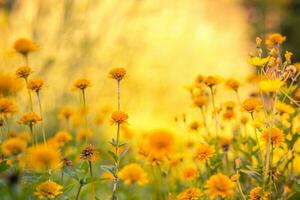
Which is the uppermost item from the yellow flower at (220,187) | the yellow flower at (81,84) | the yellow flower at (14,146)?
the yellow flower at (81,84)

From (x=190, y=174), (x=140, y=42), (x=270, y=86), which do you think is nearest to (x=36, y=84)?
(x=190, y=174)

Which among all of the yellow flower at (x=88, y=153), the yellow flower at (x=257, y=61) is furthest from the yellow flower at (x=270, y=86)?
the yellow flower at (x=88, y=153)

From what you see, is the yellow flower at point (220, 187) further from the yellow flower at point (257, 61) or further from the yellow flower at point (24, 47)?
the yellow flower at point (24, 47)

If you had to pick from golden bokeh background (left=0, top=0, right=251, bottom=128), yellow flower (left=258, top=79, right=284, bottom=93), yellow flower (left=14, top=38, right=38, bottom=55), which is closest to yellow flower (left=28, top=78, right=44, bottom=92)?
yellow flower (left=14, top=38, right=38, bottom=55)

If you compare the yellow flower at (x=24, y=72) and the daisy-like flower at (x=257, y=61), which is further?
the yellow flower at (x=24, y=72)

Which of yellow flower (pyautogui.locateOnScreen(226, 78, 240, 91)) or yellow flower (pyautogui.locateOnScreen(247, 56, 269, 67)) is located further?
yellow flower (pyautogui.locateOnScreen(226, 78, 240, 91))

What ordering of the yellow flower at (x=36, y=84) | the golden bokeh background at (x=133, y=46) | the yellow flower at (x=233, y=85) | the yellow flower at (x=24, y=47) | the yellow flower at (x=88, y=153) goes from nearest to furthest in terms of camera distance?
1. the yellow flower at (x=88, y=153)
2. the yellow flower at (x=36, y=84)
3. the yellow flower at (x=24, y=47)
4. the yellow flower at (x=233, y=85)
5. the golden bokeh background at (x=133, y=46)

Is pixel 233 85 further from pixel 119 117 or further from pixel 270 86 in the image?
pixel 270 86

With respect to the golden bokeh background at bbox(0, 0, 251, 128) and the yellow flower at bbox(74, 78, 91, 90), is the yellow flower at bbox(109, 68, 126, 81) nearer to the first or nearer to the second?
the yellow flower at bbox(74, 78, 91, 90)
